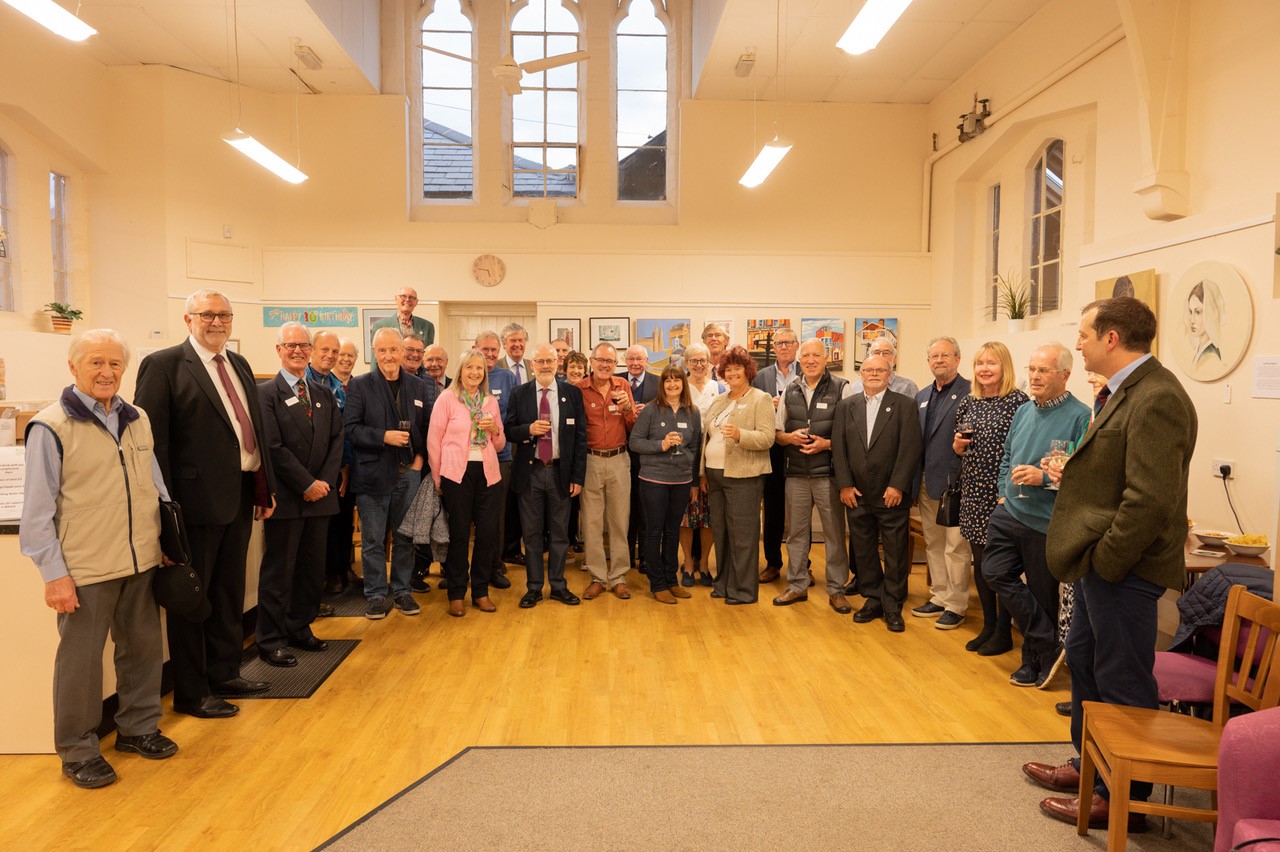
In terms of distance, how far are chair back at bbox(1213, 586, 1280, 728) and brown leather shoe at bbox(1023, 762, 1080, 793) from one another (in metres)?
0.55

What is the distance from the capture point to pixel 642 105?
9203mm

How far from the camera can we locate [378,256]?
8641 mm

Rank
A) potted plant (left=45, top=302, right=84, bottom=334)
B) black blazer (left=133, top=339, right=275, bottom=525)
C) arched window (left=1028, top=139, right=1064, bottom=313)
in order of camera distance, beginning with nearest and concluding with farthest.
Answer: black blazer (left=133, top=339, right=275, bottom=525), arched window (left=1028, top=139, right=1064, bottom=313), potted plant (left=45, top=302, right=84, bottom=334)

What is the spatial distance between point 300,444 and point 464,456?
967mm

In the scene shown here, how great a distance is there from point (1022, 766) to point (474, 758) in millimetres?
2071

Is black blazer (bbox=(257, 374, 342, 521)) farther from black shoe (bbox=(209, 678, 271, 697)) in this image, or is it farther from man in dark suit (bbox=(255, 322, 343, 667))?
black shoe (bbox=(209, 678, 271, 697))

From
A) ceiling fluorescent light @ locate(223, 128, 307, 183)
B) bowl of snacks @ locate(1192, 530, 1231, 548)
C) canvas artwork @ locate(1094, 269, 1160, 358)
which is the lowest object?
bowl of snacks @ locate(1192, 530, 1231, 548)

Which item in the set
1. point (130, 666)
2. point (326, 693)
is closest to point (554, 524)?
point (326, 693)

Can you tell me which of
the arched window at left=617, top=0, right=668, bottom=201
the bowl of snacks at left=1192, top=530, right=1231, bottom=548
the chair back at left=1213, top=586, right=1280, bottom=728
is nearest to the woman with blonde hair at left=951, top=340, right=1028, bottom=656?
the bowl of snacks at left=1192, top=530, right=1231, bottom=548

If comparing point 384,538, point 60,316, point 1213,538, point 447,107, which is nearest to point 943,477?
point 1213,538

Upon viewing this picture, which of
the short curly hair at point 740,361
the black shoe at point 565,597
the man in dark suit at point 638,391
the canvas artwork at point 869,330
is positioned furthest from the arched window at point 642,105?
the black shoe at point 565,597

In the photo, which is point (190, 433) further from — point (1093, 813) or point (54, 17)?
point (1093, 813)

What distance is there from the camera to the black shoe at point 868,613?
466 cm

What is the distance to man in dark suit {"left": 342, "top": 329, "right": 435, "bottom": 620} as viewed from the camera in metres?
4.53
